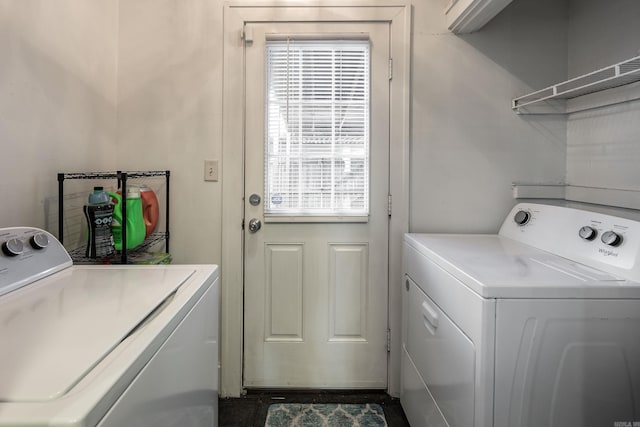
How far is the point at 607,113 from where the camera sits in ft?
5.03

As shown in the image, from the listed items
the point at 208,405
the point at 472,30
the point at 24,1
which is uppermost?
the point at 472,30

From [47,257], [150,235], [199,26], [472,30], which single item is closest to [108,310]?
[47,257]

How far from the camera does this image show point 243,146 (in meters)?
1.79

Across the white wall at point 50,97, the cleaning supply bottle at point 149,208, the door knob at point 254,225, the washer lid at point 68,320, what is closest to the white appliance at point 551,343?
the washer lid at point 68,320

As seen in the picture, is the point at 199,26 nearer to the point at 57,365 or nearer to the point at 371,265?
the point at 371,265

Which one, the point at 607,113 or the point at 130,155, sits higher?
the point at 607,113

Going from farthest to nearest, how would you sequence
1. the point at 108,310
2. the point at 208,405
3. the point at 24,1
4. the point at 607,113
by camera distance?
the point at 607,113, the point at 24,1, the point at 208,405, the point at 108,310

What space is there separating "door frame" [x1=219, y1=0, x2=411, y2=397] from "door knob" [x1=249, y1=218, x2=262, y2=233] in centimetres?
6

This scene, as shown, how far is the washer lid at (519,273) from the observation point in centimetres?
93

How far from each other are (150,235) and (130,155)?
1.43 ft

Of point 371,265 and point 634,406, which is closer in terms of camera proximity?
point 634,406

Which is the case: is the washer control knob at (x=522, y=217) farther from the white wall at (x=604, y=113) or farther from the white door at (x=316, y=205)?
the white door at (x=316, y=205)

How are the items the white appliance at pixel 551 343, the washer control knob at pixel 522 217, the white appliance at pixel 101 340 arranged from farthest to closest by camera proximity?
the washer control knob at pixel 522 217
the white appliance at pixel 551 343
the white appliance at pixel 101 340

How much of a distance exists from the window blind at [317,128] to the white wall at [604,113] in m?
1.03
